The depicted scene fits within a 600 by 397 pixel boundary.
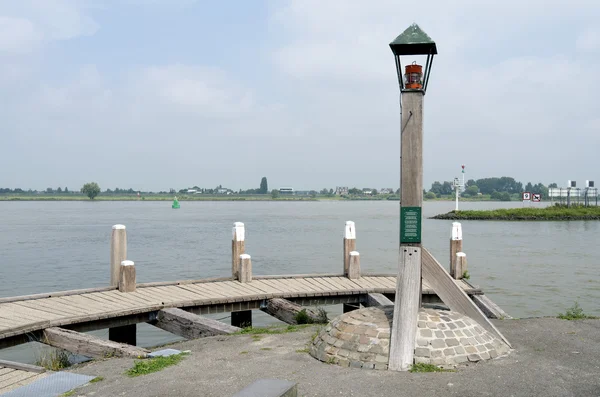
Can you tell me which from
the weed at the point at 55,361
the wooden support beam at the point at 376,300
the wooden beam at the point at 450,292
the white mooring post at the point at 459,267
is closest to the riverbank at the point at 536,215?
the white mooring post at the point at 459,267

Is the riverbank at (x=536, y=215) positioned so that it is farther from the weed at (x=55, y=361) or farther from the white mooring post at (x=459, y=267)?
the weed at (x=55, y=361)

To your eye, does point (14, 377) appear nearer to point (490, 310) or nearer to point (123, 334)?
point (123, 334)

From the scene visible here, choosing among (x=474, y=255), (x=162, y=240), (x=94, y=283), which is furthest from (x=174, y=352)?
(x=162, y=240)

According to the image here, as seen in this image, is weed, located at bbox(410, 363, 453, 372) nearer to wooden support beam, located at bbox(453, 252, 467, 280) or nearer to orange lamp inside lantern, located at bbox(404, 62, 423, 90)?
orange lamp inside lantern, located at bbox(404, 62, 423, 90)

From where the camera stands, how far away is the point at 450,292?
884cm

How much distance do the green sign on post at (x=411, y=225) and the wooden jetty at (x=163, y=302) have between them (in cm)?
386

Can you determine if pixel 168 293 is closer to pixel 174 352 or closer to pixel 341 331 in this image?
pixel 174 352

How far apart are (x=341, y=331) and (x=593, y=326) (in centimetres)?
522

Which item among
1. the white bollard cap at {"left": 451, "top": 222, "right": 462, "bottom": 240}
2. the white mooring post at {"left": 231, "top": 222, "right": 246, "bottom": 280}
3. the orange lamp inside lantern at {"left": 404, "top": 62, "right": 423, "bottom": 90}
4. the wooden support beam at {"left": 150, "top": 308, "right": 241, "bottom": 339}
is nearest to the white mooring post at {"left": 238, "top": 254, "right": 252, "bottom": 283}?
the white mooring post at {"left": 231, "top": 222, "right": 246, "bottom": 280}

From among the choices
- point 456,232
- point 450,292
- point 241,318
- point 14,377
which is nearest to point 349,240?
point 456,232

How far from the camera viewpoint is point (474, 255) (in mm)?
37906

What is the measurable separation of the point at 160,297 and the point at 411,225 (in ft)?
22.3

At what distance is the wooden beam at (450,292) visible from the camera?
28.4 ft

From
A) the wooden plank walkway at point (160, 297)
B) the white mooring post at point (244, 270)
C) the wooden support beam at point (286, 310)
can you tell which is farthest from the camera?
the white mooring post at point (244, 270)
